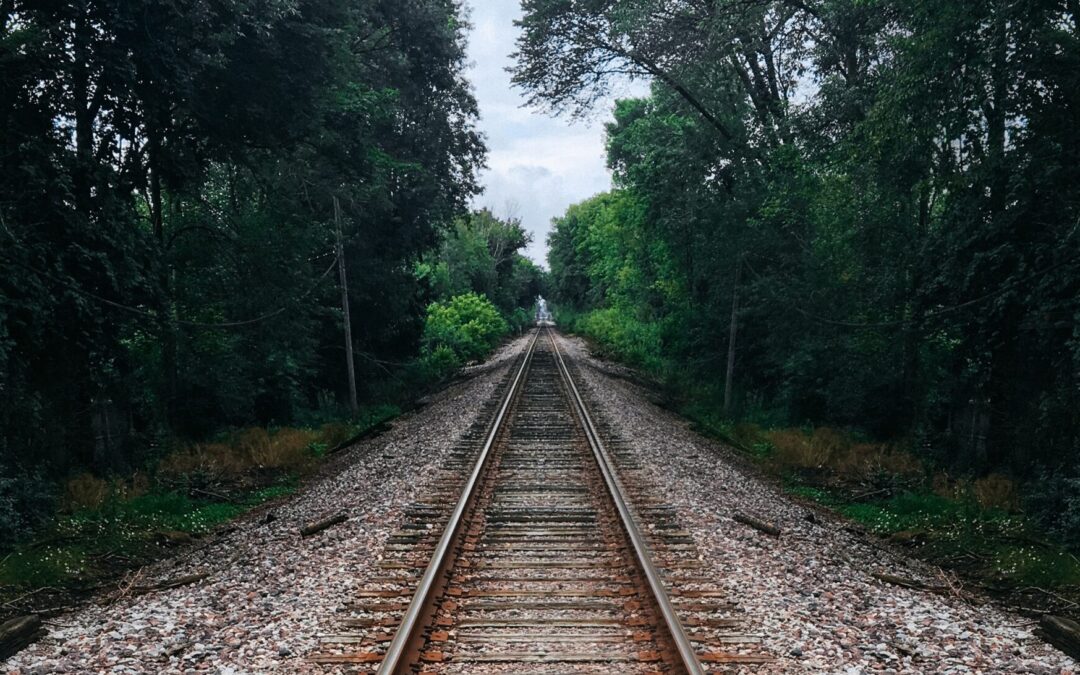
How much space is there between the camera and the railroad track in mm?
4625

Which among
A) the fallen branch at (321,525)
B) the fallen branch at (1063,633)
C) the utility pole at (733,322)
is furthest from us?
the utility pole at (733,322)

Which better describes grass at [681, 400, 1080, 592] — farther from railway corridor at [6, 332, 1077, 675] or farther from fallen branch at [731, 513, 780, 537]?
fallen branch at [731, 513, 780, 537]

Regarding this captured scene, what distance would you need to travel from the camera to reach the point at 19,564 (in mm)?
6750

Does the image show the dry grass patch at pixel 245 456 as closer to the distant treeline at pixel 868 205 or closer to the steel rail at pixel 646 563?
the steel rail at pixel 646 563

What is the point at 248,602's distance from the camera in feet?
19.0

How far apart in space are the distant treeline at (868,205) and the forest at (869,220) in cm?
5

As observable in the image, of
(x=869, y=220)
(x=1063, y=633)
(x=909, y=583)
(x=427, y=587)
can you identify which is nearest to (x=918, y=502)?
(x=909, y=583)

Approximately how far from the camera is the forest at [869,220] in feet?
31.3

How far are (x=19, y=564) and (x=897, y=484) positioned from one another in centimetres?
1187

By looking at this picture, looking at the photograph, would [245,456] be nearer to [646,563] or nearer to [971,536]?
[646,563]

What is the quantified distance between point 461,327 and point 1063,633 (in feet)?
112

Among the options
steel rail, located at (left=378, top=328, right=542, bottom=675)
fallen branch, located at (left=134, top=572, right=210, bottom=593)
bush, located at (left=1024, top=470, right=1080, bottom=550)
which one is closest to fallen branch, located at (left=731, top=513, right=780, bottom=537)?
bush, located at (left=1024, top=470, right=1080, bottom=550)

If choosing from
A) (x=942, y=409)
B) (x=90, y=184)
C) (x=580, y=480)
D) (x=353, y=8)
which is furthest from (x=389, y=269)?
(x=942, y=409)

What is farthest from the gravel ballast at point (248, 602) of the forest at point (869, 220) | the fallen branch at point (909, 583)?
the forest at point (869, 220)
